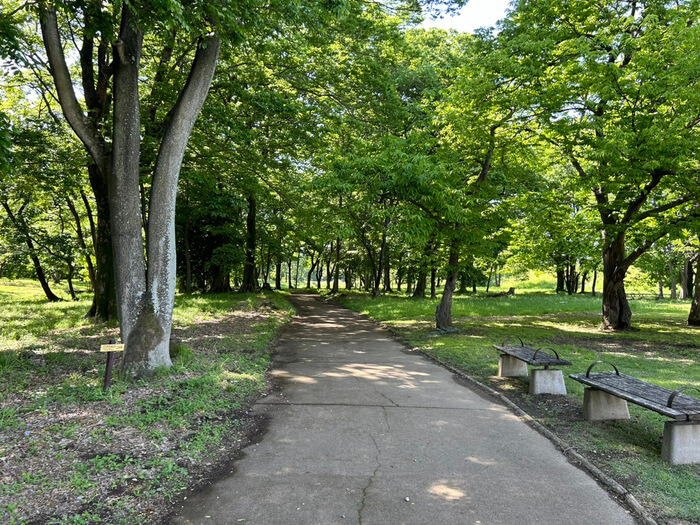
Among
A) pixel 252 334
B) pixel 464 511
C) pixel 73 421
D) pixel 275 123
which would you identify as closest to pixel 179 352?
pixel 73 421

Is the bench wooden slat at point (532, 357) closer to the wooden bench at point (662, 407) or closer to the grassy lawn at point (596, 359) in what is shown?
the grassy lawn at point (596, 359)

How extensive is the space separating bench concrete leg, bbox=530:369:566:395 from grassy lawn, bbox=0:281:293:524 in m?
4.35

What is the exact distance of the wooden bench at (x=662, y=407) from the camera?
3.99 m

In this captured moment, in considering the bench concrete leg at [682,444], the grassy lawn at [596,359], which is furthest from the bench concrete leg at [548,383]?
the bench concrete leg at [682,444]

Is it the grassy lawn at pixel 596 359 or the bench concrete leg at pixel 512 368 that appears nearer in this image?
the grassy lawn at pixel 596 359

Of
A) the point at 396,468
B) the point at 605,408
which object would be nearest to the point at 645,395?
the point at 605,408

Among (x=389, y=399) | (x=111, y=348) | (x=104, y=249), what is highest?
(x=104, y=249)

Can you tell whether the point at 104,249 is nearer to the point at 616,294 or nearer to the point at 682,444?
the point at 682,444

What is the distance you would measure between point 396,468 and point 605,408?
124 inches

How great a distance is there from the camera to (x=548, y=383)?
6.34 m

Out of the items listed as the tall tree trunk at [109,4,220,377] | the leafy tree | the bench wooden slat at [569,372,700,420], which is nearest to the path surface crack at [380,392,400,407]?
the bench wooden slat at [569,372,700,420]

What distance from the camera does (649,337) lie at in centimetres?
1214

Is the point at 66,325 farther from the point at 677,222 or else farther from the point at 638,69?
the point at 677,222

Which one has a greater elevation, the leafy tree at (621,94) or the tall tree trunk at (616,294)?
the leafy tree at (621,94)
